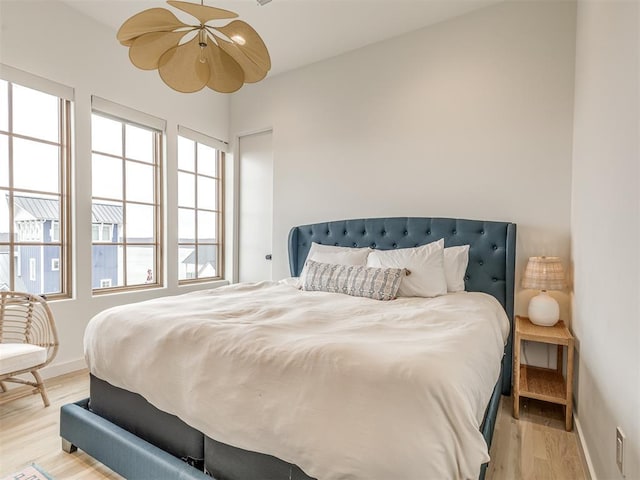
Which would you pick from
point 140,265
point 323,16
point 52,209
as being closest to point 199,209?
point 140,265

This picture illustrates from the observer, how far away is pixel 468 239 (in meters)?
2.79

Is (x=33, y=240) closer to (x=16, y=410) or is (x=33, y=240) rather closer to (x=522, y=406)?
(x=16, y=410)

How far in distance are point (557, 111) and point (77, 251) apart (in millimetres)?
3935

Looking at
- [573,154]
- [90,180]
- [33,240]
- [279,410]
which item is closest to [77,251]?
[33,240]

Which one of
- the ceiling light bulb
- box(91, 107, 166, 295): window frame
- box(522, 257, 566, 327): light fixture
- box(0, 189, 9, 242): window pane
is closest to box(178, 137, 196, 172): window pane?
box(91, 107, 166, 295): window frame

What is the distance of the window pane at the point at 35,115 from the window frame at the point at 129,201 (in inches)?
11.0

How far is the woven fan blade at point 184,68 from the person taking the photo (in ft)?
6.00

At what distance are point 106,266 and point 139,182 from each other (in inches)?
35.3

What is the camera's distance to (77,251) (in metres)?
2.90

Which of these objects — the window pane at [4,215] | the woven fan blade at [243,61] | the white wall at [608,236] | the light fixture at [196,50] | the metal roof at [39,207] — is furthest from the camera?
the metal roof at [39,207]

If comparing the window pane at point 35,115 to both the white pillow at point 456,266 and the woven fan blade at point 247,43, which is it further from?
the white pillow at point 456,266

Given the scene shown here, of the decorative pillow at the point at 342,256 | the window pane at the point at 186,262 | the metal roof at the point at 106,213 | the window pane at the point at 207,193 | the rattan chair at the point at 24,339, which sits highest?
the window pane at the point at 207,193

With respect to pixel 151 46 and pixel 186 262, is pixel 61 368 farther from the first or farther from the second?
pixel 151 46

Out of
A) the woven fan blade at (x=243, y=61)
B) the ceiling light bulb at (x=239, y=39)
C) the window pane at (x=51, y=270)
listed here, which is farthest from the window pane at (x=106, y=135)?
the ceiling light bulb at (x=239, y=39)
